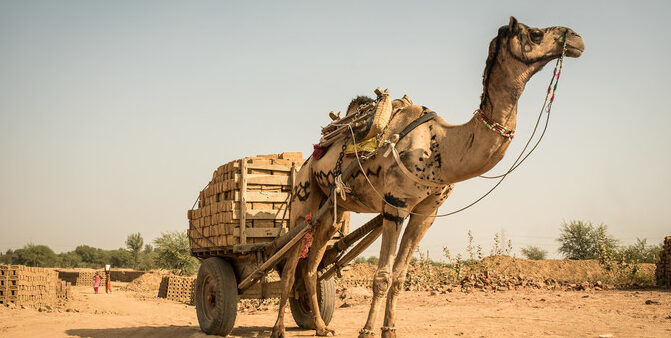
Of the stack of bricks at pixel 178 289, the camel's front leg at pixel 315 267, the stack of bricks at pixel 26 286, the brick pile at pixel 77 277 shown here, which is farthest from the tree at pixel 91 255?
the camel's front leg at pixel 315 267

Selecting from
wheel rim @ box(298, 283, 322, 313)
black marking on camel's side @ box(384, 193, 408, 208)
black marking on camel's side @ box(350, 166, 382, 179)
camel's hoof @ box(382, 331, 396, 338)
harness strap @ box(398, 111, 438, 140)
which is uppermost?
harness strap @ box(398, 111, 438, 140)

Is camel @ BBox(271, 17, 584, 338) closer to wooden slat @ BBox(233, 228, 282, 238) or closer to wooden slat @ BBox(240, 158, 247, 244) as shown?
wooden slat @ BBox(233, 228, 282, 238)

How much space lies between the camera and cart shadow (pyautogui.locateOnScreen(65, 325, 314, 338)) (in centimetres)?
870

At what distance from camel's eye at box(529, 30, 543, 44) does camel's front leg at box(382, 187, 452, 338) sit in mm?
2007

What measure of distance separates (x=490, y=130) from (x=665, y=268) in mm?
11059

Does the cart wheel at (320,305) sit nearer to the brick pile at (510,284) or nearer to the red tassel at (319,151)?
the red tassel at (319,151)

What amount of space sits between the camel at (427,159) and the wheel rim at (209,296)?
4.71 feet

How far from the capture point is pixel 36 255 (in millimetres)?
59312

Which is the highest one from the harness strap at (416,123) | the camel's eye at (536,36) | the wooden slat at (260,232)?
the camel's eye at (536,36)

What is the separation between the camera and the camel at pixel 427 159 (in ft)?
18.5

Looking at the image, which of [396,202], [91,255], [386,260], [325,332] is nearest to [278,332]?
[325,332]

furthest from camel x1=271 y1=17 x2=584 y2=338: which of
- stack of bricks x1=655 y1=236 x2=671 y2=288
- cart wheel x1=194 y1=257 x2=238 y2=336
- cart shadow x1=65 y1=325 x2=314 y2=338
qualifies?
stack of bricks x1=655 y1=236 x2=671 y2=288

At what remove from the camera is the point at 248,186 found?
8.73 metres

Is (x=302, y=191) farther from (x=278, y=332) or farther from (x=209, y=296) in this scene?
(x=209, y=296)
